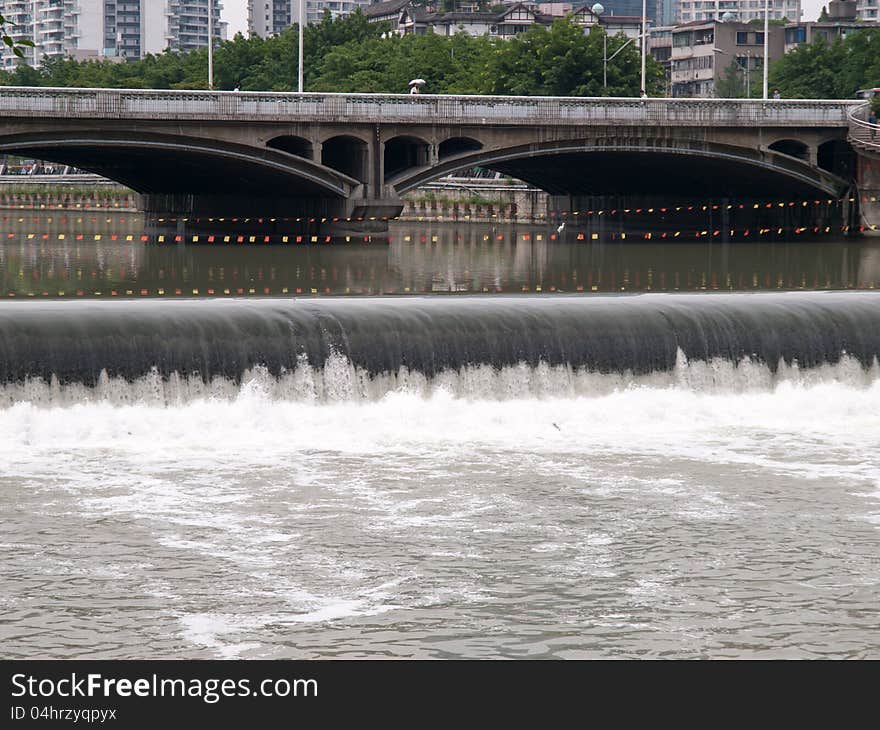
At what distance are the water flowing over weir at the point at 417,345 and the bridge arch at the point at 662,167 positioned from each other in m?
35.0

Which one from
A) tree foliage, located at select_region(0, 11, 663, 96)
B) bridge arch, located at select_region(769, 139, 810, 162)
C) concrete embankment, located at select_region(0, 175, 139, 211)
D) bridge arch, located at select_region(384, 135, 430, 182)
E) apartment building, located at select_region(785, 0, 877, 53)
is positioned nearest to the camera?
bridge arch, located at select_region(384, 135, 430, 182)

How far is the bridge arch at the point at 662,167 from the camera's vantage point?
6575cm

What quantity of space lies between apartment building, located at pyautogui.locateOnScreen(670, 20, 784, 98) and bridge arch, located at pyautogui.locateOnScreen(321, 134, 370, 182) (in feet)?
350

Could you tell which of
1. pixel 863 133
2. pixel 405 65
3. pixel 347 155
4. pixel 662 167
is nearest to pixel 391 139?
pixel 347 155

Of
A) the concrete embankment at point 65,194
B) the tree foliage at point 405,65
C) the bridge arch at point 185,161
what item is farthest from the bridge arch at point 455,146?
the concrete embankment at point 65,194

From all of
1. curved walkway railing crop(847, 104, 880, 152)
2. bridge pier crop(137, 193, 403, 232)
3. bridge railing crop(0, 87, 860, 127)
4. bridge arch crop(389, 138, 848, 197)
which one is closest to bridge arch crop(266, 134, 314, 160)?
bridge pier crop(137, 193, 403, 232)

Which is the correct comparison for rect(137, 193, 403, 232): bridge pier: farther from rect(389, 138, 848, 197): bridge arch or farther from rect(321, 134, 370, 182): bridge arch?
rect(389, 138, 848, 197): bridge arch

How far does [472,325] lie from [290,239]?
38.5m

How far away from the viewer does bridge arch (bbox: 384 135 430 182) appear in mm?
66875

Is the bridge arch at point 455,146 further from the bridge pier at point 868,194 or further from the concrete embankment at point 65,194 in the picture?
the concrete embankment at point 65,194

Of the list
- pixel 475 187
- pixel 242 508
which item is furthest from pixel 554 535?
pixel 475 187

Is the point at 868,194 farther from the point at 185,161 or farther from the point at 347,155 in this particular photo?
the point at 185,161
